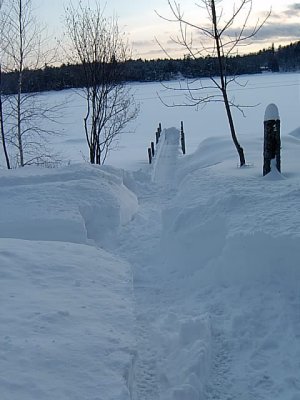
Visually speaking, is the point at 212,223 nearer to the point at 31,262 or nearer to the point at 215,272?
the point at 215,272

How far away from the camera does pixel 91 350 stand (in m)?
3.22

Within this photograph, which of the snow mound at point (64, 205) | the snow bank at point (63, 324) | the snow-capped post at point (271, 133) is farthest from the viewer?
the snow-capped post at point (271, 133)

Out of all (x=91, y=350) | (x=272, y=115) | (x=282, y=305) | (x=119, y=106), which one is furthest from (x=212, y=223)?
(x=119, y=106)

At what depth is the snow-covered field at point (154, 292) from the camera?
3.16 metres

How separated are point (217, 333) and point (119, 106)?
1420cm

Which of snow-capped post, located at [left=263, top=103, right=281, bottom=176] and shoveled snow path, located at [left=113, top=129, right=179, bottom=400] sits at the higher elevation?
snow-capped post, located at [left=263, top=103, right=281, bottom=176]

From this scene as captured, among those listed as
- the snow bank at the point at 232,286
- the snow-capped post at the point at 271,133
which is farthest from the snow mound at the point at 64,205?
the snow-capped post at the point at 271,133

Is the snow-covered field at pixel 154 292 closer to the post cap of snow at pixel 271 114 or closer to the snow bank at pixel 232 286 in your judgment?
the snow bank at pixel 232 286

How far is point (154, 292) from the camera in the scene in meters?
5.89

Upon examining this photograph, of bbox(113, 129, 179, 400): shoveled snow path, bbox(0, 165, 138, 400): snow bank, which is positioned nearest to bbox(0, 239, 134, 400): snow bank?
bbox(0, 165, 138, 400): snow bank

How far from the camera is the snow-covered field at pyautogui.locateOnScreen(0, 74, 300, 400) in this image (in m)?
3.16

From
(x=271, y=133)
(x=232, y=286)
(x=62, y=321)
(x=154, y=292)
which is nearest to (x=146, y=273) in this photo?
(x=154, y=292)

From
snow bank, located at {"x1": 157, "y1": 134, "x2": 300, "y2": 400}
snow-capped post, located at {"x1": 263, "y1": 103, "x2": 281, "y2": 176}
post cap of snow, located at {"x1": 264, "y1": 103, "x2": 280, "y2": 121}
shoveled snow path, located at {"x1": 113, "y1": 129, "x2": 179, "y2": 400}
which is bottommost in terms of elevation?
shoveled snow path, located at {"x1": 113, "y1": 129, "x2": 179, "y2": 400}

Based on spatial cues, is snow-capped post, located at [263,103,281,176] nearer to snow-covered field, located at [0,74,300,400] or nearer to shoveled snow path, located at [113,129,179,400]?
snow-covered field, located at [0,74,300,400]
